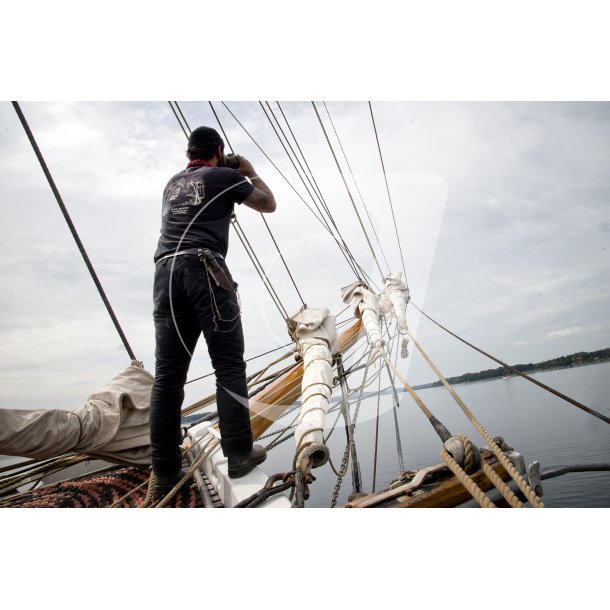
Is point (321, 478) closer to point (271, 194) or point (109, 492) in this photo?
point (109, 492)

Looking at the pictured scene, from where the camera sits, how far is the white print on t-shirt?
54.4 inches

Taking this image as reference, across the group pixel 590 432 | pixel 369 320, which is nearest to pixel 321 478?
pixel 590 432

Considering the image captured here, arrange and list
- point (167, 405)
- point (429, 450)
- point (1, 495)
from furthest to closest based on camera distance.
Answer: point (429, 450), point (1, 495), point (167, 405)

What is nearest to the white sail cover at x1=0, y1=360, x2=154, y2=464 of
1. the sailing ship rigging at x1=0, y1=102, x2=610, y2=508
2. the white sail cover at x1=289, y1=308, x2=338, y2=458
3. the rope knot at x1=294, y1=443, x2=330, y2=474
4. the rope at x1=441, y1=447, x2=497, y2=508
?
the sailing ship rigging at x1=0, y1=102, x2=610, y2=508

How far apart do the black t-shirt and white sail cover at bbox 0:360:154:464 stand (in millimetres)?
738

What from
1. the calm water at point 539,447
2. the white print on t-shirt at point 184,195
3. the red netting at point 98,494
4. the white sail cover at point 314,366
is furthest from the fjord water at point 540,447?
the white print on t-shirt at point 184,195

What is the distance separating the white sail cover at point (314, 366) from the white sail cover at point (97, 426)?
0.83 meters

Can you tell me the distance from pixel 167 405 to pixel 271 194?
2.96ft

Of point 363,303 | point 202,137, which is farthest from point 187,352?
point 363,303

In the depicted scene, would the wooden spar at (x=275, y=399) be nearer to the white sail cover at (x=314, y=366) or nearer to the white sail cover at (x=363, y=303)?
the white sail cover at (x=314, y=366)

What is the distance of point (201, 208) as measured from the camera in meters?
1.37

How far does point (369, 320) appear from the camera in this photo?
2.97 metres

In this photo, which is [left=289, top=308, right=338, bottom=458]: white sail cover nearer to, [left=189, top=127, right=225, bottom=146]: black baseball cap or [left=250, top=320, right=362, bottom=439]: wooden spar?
[left=250, top=320, right=362, bottom=439]: wooden spar

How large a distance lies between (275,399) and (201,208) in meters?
1.41
